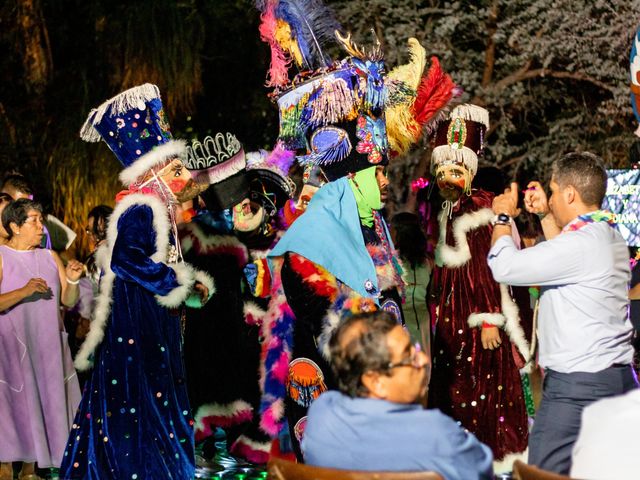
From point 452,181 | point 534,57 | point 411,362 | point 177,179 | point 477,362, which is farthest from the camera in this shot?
point 534,57

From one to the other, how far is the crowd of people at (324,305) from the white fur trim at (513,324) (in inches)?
0.9

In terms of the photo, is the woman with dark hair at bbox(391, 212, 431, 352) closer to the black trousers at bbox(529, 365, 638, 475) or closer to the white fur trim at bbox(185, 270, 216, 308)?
the white fur trim at bbox(185, 270, 216, 308)

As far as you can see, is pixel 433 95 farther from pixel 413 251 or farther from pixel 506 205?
pixel 506 205

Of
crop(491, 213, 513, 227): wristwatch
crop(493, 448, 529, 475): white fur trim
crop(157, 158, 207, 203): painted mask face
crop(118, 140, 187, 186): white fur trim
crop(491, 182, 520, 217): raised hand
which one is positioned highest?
crop(118, 140, 187, 186): white fur trim

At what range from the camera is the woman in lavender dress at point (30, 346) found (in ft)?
23.5

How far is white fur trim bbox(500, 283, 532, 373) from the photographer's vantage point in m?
7.04

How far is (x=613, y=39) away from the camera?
1314 centimetres

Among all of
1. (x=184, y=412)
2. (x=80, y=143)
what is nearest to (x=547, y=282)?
(x=184, y=412)

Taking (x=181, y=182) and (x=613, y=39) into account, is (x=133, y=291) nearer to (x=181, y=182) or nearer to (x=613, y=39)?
(x=181, y=182)

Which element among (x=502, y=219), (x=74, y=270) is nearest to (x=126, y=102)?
(x=74, y=270)

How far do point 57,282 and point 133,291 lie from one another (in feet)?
4.87

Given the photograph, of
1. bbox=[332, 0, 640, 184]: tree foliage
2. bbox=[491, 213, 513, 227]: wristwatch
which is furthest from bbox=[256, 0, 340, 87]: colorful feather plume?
bbox=[332, 0, 640, 184]: tree foliage

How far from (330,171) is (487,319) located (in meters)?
1.74

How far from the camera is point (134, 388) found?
6.03 meters
